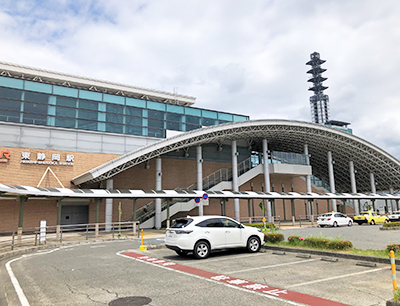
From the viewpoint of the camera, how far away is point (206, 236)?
12414mm

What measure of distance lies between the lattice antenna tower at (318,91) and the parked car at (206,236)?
13033 centimetres

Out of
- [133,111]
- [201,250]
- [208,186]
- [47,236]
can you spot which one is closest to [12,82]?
[133,111]

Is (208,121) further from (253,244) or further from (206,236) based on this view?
(206,236)

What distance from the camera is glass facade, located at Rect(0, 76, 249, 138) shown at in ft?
98.1

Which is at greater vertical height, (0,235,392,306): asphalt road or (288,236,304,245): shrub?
(288,236,304,245): shrub

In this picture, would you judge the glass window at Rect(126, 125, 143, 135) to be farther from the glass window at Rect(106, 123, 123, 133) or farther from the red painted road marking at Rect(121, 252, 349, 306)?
the red painted road marking at Rect(121, 252, 349, 306)

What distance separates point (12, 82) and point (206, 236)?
87.6 feet

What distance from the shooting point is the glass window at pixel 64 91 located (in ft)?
105

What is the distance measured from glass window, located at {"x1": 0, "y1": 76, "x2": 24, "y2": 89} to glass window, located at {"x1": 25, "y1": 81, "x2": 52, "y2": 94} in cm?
49

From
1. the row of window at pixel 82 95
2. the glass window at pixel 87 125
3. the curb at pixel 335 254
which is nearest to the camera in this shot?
the curb at pixel 335 254

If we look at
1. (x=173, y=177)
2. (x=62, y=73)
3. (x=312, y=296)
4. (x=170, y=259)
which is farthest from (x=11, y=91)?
(x=312, y=296)

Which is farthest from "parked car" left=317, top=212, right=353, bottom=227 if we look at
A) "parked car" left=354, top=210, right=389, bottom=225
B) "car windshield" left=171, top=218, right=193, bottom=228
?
"car windshield" left=171, top=218, right=193, bottom=228

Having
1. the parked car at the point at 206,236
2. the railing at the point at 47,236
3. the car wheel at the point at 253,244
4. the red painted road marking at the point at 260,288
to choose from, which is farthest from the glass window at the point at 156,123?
the red painted road marking at the point at 260,288

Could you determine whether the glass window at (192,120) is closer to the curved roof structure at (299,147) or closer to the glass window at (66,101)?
the curved roof structure at (299,147)
